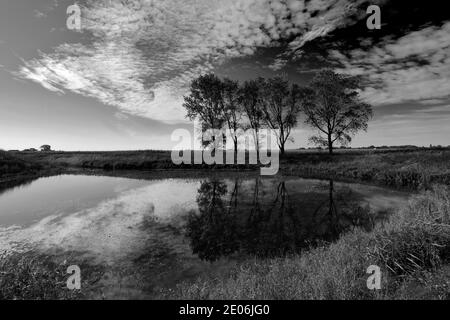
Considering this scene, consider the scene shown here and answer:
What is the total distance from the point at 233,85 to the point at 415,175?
3505 centimetres

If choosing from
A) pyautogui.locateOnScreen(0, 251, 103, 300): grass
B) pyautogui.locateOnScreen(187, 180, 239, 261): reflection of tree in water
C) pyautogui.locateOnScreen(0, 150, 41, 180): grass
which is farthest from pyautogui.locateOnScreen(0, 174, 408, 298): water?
pyautogui.locateOnScreen(0, 150, 41, 180): grass

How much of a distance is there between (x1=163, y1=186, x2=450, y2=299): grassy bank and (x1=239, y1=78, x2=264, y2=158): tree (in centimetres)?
4317

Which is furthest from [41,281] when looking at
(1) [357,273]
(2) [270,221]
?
(2) [270,221]

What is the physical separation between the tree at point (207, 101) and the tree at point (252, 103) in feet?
14.9

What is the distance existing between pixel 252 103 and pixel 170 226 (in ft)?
134

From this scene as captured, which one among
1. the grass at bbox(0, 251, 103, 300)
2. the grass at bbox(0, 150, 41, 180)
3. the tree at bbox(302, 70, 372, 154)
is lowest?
the grass at bbox(0, 251, 103, 300)

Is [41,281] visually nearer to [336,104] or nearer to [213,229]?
[213,229]

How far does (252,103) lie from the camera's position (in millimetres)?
50406

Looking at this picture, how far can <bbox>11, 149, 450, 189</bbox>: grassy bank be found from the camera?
23172 mm

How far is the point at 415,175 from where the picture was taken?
23500 millimetres

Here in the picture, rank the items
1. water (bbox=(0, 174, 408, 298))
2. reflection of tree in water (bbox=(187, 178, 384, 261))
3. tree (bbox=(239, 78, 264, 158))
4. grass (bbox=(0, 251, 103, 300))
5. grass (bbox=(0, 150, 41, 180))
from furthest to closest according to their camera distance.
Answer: tree (bbox=(239, 78, 264, 158)) < grass (bbox=(0, 150, 41, 180)) < reflection of tree in water (bbox=(187, 178, 384, 261)) < water (bbox=(0, 174, 408, 298)) < grass (bbox=(0, 251, 103, 300))

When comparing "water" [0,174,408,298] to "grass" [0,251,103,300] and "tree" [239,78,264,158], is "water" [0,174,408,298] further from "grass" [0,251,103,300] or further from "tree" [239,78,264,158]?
"tree" [239,78,264,158]
